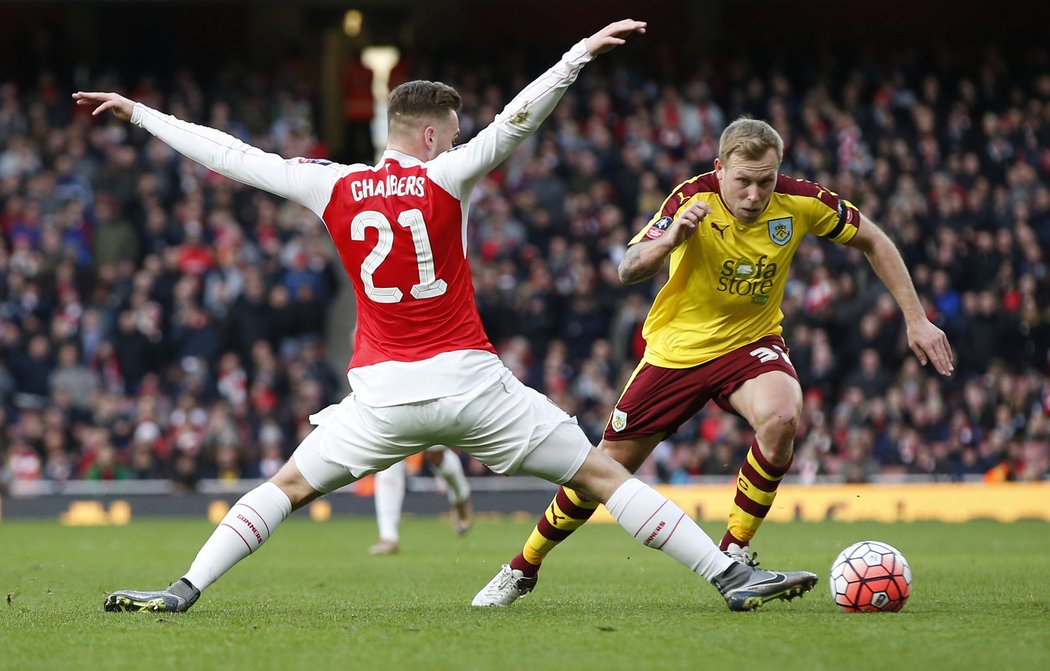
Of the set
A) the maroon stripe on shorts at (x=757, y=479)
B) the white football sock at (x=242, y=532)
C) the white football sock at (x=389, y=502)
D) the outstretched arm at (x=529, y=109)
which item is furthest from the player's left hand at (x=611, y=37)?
the white football sock at (x=389, y=502)

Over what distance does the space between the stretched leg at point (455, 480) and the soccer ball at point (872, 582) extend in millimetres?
6075

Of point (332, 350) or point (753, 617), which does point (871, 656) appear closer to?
point (753, 617)

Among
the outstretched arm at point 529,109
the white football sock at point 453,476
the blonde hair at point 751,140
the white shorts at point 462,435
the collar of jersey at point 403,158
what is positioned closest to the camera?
the outstretched arm at point 529,109

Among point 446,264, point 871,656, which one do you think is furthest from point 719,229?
point 871,656

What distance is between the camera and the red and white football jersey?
6.31m

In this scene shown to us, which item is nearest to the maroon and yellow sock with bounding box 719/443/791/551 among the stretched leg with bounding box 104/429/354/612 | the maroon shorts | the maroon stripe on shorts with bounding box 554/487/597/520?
the maroon shorts

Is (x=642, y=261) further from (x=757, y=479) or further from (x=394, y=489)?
(x=394, y=489)

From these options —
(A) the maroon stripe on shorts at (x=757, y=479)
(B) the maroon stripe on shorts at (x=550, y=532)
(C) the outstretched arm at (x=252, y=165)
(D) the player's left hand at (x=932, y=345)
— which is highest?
(C) the outstretched arm at (x=252, y=165)

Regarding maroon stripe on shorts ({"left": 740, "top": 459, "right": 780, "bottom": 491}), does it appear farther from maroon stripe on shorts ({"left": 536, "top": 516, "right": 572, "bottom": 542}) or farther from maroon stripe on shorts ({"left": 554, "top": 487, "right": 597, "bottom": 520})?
maroon stripe on shorts ({"left": 536, "top": 516, "right": 572, "bottom": 542})

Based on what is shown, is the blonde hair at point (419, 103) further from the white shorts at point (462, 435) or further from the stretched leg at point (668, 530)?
the stretched leg at point (668, 530)

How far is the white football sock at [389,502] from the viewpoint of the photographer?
12.6 metres

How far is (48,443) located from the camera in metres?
19.3

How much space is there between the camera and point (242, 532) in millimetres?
6582

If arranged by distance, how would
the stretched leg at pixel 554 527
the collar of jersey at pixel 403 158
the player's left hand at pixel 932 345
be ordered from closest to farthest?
the collar of jersey at pixel 403 158, the player's left hand at pixel 932 345, the stretched leg at pixel 554 527
